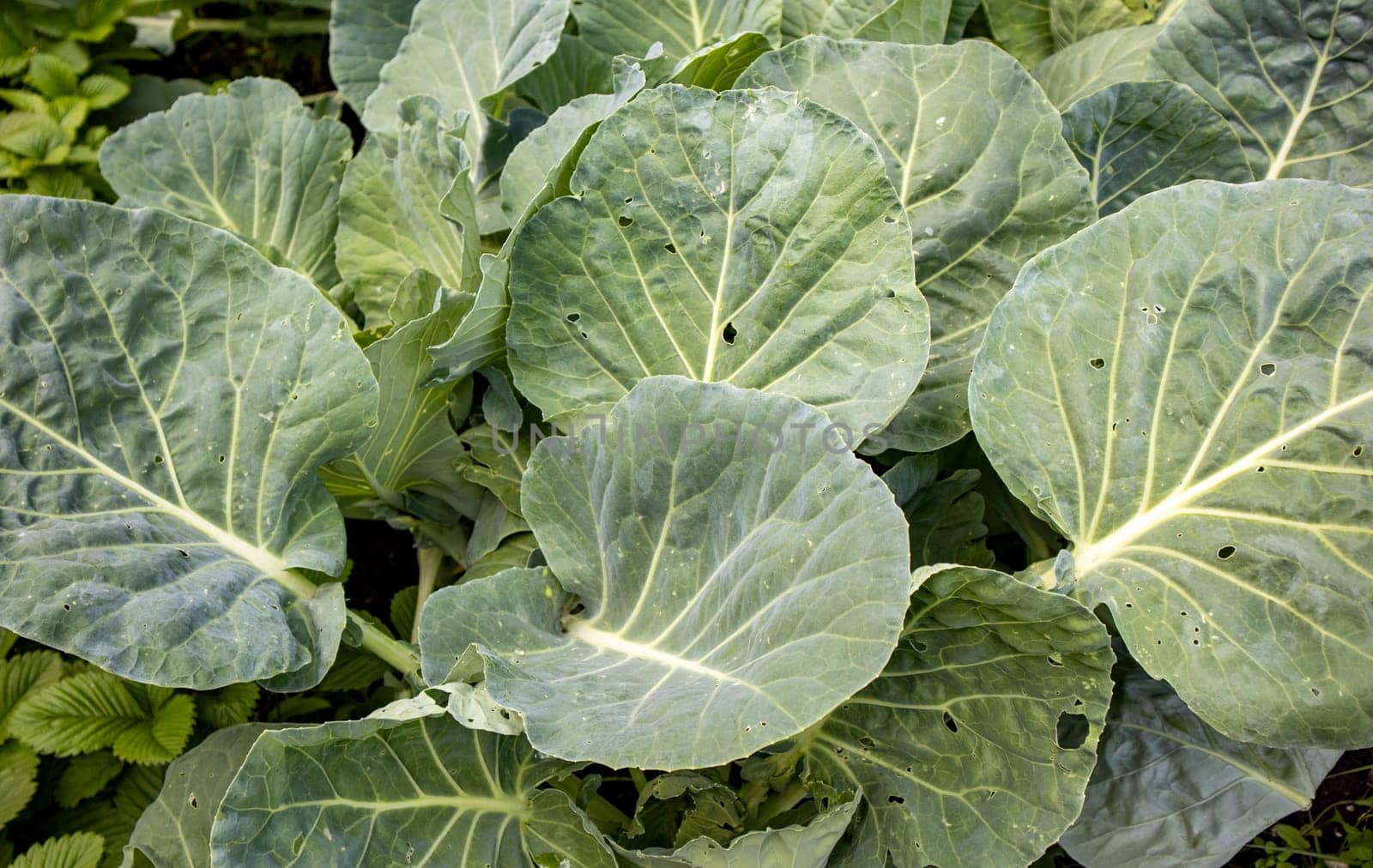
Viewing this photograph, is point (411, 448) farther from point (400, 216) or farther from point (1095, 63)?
point (1095, 63)

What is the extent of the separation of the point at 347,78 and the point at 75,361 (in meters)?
1.03

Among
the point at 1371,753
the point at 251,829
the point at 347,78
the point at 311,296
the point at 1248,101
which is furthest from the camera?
the point at 347,78

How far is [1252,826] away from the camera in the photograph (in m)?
1.46

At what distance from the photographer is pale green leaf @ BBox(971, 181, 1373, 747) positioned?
4.08ft

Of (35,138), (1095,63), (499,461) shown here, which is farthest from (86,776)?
(1095,63)

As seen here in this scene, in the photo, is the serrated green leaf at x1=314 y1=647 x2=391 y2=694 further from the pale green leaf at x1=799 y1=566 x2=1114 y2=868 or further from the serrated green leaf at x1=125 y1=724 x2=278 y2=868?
the pale green leaf at x1=799 y1=566 x2=1114 y2=868

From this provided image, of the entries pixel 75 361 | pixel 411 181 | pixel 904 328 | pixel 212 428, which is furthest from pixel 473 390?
pixel 904 328

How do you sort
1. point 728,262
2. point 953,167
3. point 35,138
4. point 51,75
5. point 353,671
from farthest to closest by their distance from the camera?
point 51,75 → point 35,138 → point 353,671 → point 953,167 → point 728,262

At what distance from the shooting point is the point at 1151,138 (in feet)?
5.44

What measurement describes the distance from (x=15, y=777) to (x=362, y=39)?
1.59m

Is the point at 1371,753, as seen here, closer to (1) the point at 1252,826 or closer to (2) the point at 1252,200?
(1) the point at 1252,826

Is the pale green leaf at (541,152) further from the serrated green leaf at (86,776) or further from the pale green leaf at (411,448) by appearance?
the serrated green leaf at (86,776)

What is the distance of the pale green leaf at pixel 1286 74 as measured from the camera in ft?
5.38

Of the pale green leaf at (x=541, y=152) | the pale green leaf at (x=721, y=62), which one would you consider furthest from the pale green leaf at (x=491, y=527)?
the pale green leaf at (x=721, y=62)
